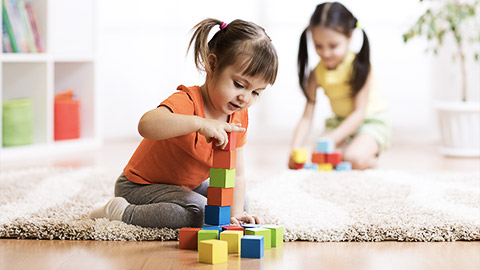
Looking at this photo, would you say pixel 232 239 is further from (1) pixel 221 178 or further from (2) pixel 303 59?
(2) pixel 303 59

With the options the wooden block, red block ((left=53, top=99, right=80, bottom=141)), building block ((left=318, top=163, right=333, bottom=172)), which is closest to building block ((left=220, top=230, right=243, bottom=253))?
the wooden block

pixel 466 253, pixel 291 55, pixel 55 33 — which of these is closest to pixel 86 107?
pixel 55 33

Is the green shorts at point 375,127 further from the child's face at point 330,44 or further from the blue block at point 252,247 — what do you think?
the blue block at point 252,247

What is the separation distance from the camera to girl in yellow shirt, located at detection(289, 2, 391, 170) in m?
2.33

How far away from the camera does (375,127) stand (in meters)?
2.48

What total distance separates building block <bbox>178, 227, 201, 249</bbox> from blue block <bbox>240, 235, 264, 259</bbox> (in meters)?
0.10

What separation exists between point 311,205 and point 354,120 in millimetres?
927

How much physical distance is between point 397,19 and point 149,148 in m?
2.12

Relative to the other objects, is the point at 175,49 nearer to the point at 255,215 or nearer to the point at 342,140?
the point at 342,140

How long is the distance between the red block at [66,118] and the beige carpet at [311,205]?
0.72m

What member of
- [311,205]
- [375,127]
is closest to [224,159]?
[311,205]

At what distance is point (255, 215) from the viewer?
140 centimetres

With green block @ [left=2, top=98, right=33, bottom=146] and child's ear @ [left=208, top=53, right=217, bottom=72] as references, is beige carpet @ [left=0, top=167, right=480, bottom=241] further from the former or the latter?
green block @ [left=2, top=98, right=33, bottom=146]

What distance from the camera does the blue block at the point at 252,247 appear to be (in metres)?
1.11
